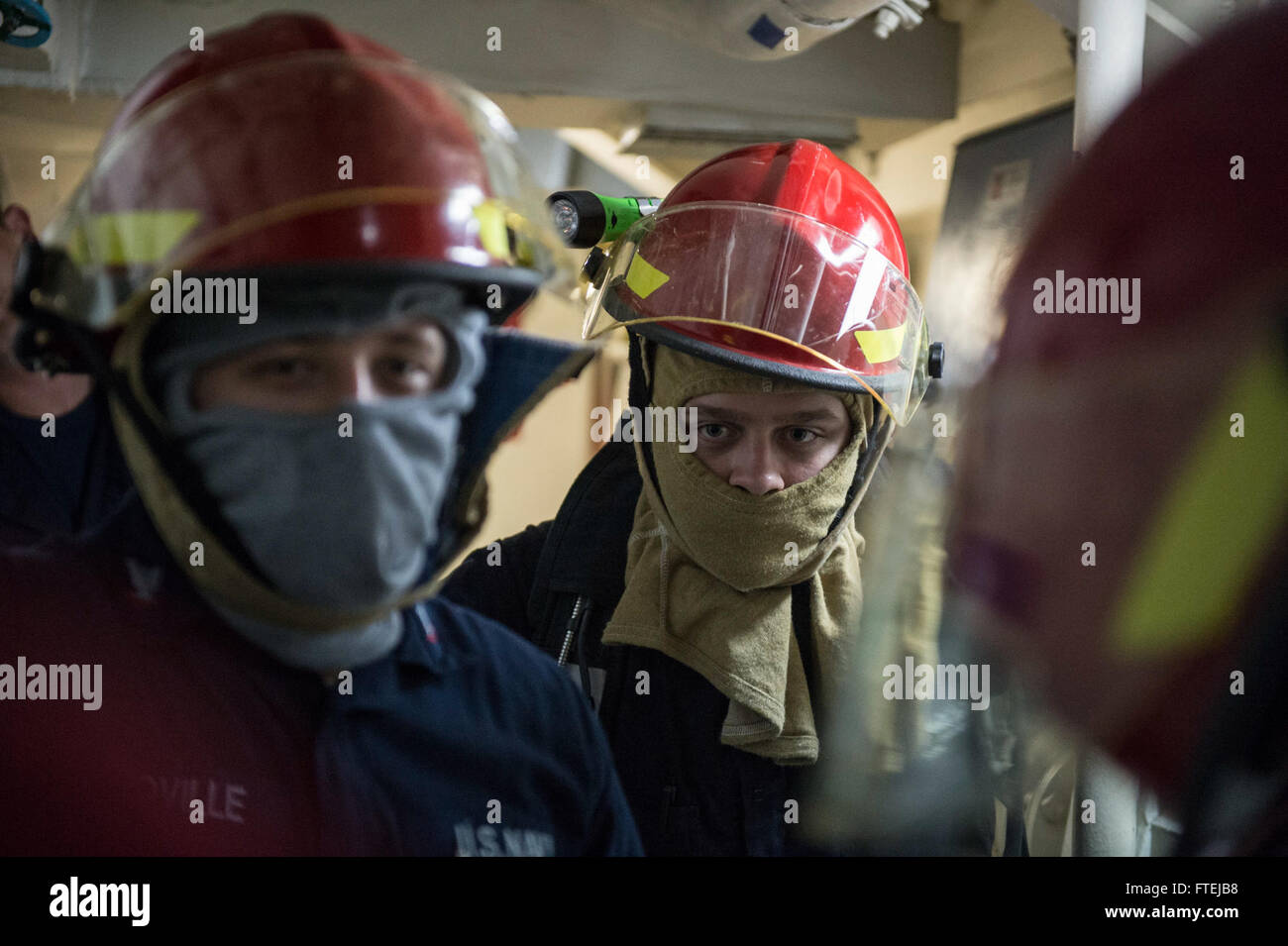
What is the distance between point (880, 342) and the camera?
1417mm

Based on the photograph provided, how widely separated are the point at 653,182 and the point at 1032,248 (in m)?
1.23

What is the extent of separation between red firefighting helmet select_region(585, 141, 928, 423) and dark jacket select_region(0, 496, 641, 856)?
56 cm

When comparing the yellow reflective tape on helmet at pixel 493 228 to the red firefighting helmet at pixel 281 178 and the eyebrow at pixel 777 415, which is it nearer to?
the red firefighting helmet at pixel 281 178

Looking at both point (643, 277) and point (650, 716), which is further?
point (643, 277)

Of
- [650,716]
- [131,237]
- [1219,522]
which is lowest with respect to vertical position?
[650,716]

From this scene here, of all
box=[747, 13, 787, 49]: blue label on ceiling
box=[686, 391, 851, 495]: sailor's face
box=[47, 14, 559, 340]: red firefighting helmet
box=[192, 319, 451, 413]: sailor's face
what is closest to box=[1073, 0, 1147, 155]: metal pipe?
box=[747, 13, 787, 49]: blue label on ceiling

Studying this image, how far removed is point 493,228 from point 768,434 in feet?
1.77

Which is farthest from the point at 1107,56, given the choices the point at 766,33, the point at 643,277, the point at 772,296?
the point at 643,277

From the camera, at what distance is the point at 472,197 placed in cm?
92

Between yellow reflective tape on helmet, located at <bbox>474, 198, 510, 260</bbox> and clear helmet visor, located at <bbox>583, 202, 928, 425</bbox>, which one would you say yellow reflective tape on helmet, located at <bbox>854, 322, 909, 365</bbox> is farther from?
yellow reflective tape on helmet, located at <bbox>474, 198, 510, 260</bbox>

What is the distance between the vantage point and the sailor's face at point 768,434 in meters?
1.36

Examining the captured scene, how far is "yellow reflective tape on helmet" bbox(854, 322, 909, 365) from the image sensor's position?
4.58 ft

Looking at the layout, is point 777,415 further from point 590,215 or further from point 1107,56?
point 1107,56
